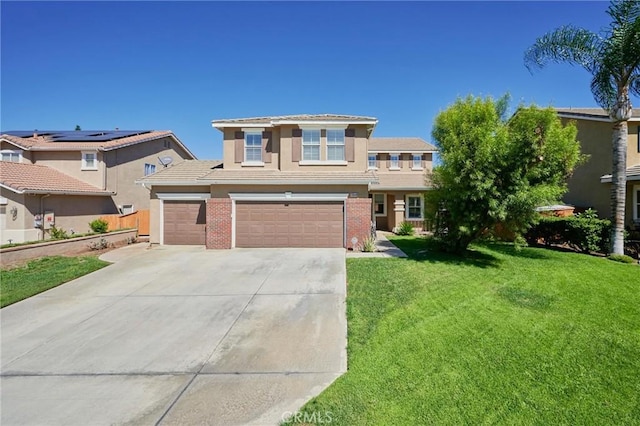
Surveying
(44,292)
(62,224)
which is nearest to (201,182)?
(44,292)

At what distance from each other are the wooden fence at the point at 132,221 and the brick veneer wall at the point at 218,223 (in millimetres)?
6828

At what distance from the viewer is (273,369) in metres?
4.94

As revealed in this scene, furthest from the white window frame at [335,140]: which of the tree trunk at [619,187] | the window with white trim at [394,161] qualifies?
the window with white trim at [394,161]

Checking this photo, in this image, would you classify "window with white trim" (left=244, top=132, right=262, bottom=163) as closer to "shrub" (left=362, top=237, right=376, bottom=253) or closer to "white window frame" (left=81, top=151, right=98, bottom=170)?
"shrub" (left=362, top=237, right=376, bottom=253)

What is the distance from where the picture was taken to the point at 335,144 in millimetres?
15727

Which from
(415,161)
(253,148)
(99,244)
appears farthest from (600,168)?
(99,244)

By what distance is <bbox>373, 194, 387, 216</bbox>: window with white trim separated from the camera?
22.2 m

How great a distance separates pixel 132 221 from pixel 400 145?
69.8 ft

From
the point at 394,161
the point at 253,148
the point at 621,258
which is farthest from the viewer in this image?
the point at 394,161

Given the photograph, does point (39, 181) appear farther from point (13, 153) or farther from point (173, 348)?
point (173, 348)

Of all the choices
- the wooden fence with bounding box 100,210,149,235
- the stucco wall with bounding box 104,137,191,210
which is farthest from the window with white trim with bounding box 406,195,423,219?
the stucco wall with bounding box 104,137,191,210

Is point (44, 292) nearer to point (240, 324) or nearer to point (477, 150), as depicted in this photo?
point (240, 324)

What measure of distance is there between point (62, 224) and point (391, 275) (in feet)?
63.3

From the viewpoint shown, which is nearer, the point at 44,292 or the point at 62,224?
the point at 44,292
